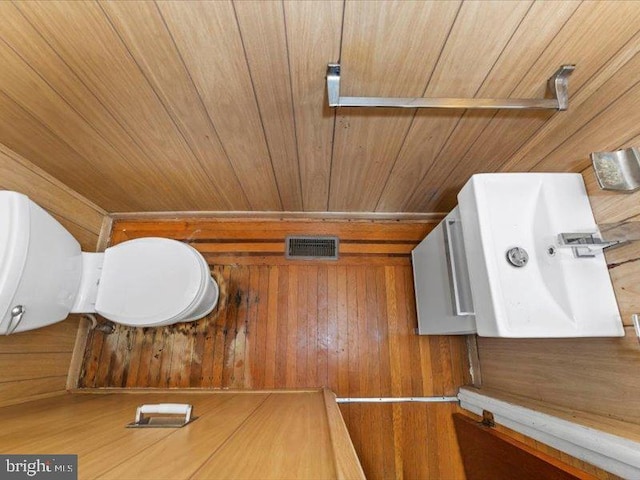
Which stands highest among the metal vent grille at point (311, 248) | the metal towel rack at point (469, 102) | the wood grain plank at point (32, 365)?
the metal towel rack at point (469, 102)

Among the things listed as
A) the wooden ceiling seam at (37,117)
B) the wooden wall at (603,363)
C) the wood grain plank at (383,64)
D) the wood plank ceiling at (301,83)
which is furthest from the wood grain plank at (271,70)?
the wooden wall at (603,363)

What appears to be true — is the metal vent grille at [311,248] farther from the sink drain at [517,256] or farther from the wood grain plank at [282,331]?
the sink drain at [517,256]

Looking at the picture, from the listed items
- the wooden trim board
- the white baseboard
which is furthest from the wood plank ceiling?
the white baseboard

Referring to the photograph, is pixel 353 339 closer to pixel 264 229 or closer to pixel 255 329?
pixel 255 329

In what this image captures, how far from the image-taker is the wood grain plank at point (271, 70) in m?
0.74

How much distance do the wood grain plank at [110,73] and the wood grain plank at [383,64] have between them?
0.62 metres

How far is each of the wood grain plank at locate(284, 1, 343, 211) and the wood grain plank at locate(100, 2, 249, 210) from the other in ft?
1.05

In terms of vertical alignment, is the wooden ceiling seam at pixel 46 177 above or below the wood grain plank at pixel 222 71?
below

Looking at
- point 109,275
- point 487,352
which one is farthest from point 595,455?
point 109,275

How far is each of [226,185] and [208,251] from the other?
1.76 ft

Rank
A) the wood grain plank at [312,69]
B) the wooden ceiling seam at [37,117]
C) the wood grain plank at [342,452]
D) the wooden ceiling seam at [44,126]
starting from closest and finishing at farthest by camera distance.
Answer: the wood grain plank at [342,452] < the wood grain plank at [312,69] < the wooden ceiling seam at [37,117] < the wooden ceiling seam at [44,126]

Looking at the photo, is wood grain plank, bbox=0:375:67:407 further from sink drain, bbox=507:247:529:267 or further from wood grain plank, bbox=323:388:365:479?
sink drain, bbox=507:247:529:267

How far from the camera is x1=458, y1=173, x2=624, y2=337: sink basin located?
0.87m

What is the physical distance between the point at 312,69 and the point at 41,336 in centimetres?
175
